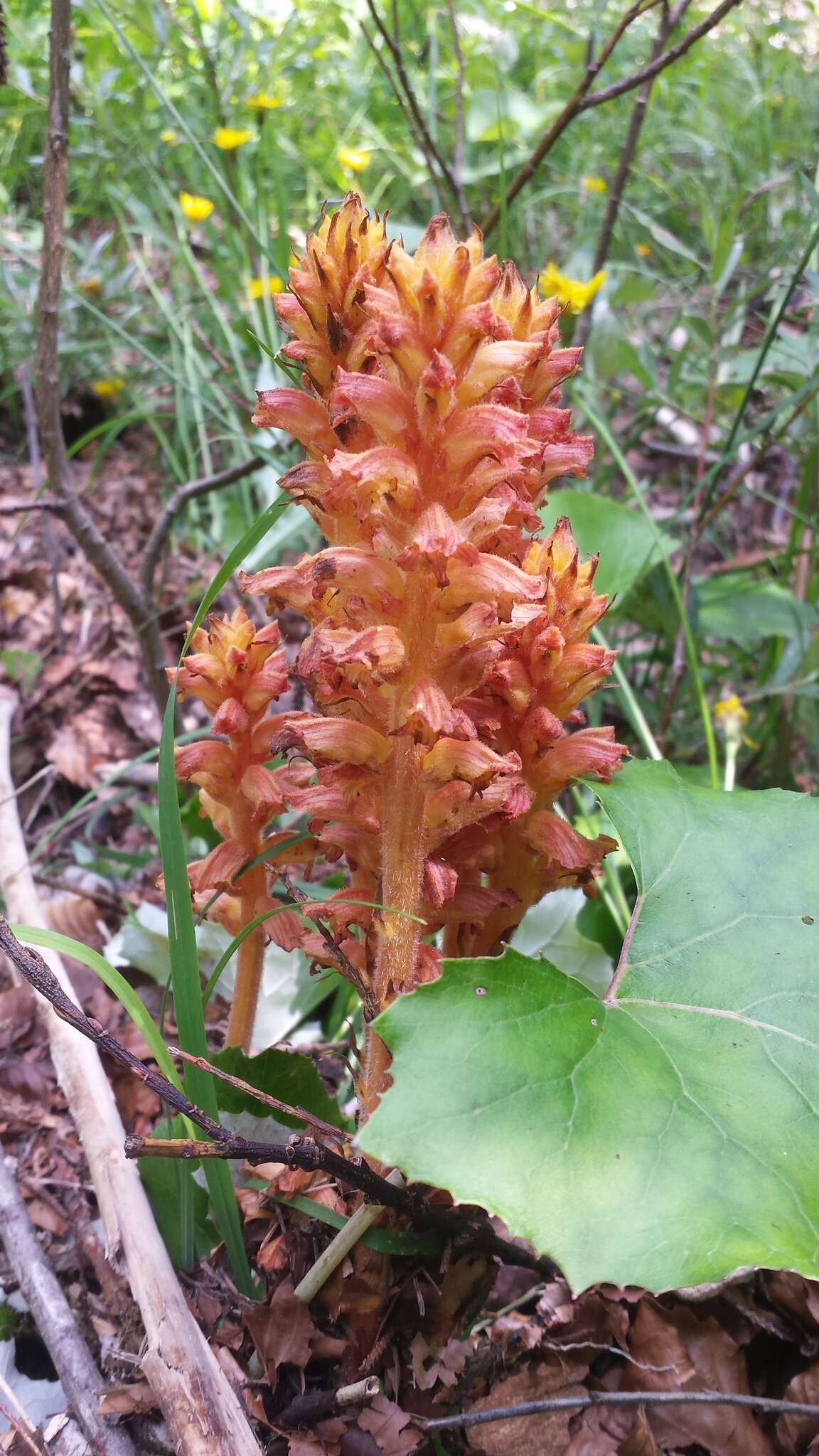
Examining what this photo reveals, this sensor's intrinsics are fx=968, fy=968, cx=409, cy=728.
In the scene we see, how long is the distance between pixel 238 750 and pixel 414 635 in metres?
0.34

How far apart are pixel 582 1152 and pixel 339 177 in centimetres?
374

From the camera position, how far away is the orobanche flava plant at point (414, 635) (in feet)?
2.97

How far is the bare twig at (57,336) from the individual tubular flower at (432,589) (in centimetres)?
76

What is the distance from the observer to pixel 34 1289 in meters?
1.15

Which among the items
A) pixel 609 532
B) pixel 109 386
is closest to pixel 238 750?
pixel 609 532

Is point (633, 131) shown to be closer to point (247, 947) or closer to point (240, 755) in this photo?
point (240, 755)

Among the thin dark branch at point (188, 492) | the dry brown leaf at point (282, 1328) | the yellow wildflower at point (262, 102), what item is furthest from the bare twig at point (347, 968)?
the yellow wildflower at point (262, 102)

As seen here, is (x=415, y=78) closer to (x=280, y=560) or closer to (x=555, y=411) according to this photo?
(x=280, y=560)

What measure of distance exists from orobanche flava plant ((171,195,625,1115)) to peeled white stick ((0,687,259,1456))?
30 centimetres

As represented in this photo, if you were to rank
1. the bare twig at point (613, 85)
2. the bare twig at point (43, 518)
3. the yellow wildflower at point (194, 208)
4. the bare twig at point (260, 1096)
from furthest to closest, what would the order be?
the yellow wildflower at point (194, 208)
the bare twig at point (43, 518)
the bare twig at point (613, 85)
the bare twig at point (260, 1096)

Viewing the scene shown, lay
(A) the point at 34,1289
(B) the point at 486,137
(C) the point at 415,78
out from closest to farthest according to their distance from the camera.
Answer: (A) the point at 34,1289, (B) the point at 486,137, (C) the point at 415,78

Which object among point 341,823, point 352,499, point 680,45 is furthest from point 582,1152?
point 680,45

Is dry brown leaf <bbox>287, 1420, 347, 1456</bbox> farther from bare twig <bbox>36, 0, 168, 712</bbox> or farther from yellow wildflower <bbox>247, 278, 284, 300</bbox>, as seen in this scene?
yellow wildflower <bbox>247, 278, 284, 300</bbox>

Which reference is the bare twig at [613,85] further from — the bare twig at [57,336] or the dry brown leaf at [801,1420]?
the dry brown leaf at [801,1420]
